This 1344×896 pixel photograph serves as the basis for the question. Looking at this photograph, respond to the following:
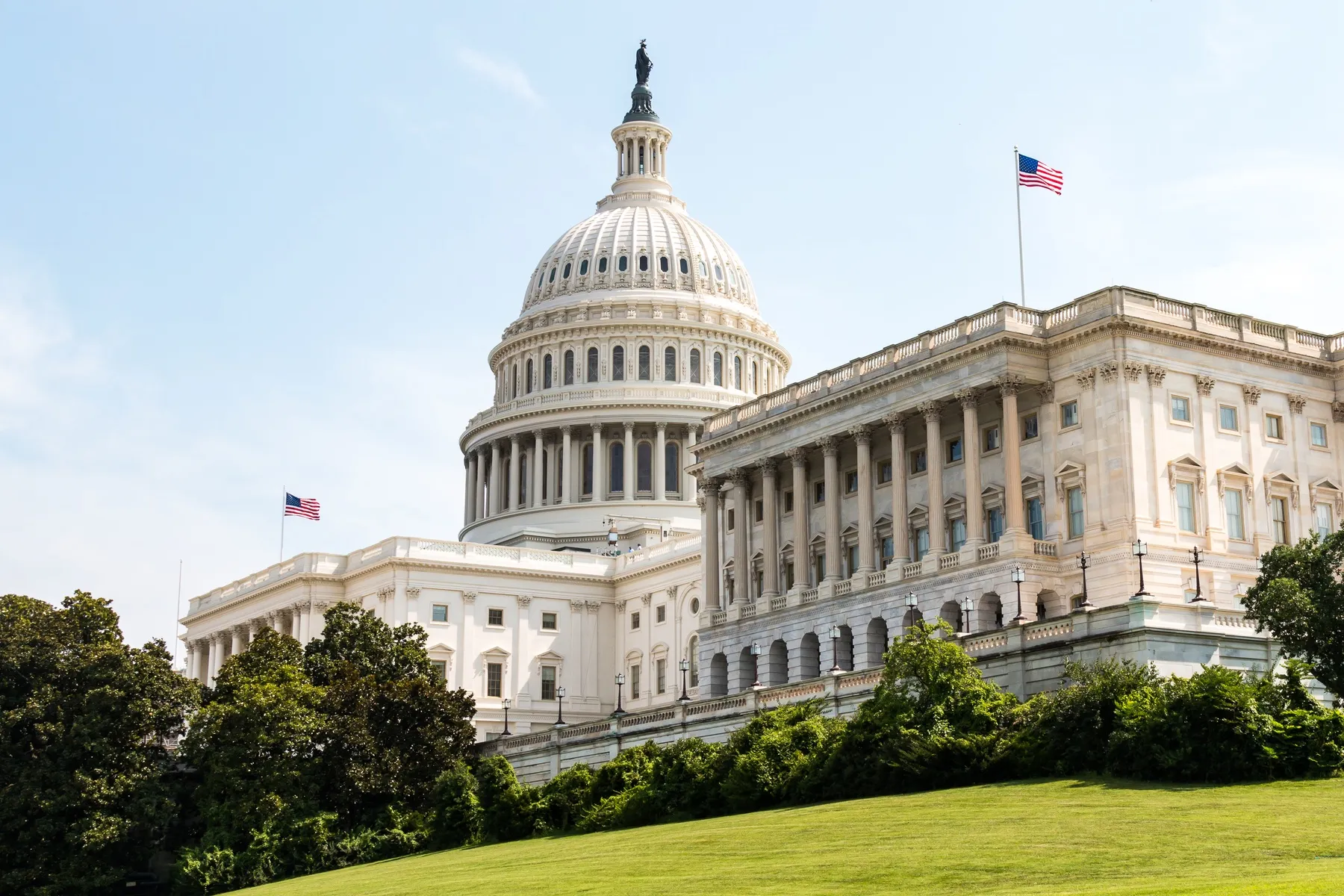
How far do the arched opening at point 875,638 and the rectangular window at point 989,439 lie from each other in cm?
920

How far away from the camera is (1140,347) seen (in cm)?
8562

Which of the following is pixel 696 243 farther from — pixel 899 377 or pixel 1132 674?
pixel 1132 674

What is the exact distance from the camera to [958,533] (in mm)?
91812

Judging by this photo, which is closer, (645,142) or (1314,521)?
(1314,521)

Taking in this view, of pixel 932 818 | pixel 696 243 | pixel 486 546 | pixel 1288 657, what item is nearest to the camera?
pixel 932 818

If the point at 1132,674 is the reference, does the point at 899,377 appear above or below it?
above

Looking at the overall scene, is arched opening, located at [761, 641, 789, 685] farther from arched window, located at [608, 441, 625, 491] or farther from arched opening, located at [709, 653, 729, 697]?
arched window, located at [608, 441, 625, 491]

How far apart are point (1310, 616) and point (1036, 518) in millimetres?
27341

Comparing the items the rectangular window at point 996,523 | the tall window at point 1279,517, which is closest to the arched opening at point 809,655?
the rectangular window at point 996,523

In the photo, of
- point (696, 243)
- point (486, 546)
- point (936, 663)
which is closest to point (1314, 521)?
point (936, 663)

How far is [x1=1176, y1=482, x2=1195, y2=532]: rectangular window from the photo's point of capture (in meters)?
85.0

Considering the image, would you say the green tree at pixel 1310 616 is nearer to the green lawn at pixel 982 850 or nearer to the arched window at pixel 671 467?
the green lawn at pixel 982 850

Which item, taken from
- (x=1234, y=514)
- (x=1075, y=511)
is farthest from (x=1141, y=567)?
(x=1234, y=514)

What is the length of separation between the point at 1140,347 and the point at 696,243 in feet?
269
